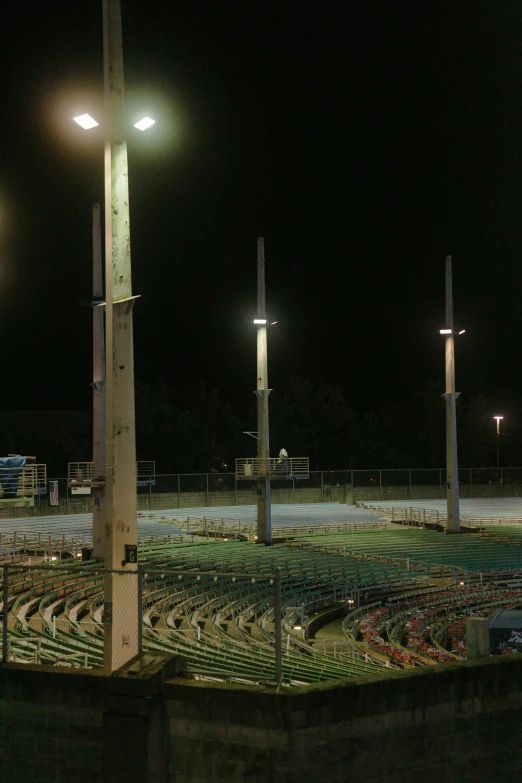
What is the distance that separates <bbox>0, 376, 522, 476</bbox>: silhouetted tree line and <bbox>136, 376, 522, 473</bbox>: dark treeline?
0.08 metres

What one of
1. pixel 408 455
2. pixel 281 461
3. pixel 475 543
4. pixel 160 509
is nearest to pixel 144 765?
pixel 281 461

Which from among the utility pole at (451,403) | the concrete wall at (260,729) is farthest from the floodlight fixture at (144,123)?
the utility pole at (451,403)

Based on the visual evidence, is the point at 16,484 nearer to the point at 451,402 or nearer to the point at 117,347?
the point at 117,347

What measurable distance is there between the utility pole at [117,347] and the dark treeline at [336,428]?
54.7 m

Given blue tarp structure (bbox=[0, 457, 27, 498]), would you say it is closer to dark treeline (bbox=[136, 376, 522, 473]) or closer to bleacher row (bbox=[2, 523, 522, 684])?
bleacher row (bbox=[2, 523, 522, 684])

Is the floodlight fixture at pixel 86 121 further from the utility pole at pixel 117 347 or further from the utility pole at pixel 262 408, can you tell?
the utility pole at pixel 262 408

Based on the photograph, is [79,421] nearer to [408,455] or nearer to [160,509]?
[408,455]

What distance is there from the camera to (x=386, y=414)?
79.8 metres

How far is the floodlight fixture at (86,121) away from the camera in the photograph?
8.36 m

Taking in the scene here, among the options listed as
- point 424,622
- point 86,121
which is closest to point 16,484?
point 86,121

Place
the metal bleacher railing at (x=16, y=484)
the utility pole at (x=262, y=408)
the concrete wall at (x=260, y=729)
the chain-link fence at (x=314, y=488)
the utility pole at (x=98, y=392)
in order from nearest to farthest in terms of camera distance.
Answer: the concrete wall at (x=260, y=729) < the metal bleacher railing at (x=16, y=484) < the utility pole at (x=98, y=392) < the utility pole at (x=262, y=408) < the chain-link fence at (x=314, y=488)

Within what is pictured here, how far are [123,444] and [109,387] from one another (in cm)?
63

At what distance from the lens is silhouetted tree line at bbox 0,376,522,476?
6234 cm

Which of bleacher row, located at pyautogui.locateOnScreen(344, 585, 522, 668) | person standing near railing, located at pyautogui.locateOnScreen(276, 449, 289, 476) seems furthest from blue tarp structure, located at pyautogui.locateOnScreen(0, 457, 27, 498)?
person standing near railing, located at pyautogui.locateOnScreen(276, 449, 289, 476)
